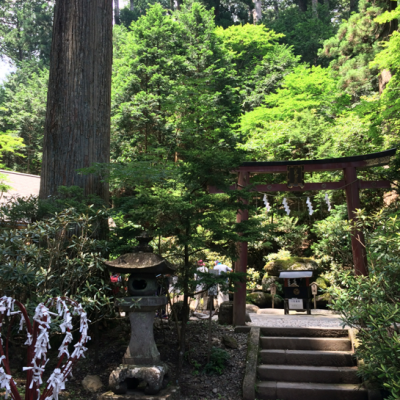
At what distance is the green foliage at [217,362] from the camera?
18.4 ft

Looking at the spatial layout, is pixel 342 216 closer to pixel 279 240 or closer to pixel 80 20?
pixel 279 240

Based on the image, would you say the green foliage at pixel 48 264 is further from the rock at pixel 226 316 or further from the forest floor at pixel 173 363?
the rock at pixel 226 316

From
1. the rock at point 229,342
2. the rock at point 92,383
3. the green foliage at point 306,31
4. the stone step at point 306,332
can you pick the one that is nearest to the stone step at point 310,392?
the rock at point 229,342

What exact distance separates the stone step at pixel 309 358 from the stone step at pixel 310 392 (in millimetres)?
598

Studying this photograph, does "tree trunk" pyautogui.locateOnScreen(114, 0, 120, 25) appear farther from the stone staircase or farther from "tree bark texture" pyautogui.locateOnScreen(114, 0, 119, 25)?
the stone staircase

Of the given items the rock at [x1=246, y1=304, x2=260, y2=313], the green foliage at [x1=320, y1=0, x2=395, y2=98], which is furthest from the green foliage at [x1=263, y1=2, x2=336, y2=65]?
the rock at [x1=246, y1=304, x2=260, y2=313]

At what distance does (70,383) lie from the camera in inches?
193

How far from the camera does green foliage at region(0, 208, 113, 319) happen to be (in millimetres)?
4157

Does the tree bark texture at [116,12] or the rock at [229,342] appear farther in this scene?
the tree bark texture at [116,12]

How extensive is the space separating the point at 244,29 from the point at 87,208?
20101 mm

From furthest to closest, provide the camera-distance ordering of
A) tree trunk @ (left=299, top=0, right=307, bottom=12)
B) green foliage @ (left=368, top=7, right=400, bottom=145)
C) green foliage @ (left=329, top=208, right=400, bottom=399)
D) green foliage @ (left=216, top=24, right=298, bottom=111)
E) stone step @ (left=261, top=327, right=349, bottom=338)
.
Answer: tree trunk @ (left=299, top=0, right=307, bottom=12)
green foliage @ (left=216, top=24, right=298, bottom=111)
green foliage @ (left=368, top=7, right=400, bottom=145)
stone step @ (left=261, top=327, right=349, bottom=338)
green foliage @ (left=329, top=208, right=400, bottom=399)

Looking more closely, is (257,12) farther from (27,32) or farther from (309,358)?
(309,358)

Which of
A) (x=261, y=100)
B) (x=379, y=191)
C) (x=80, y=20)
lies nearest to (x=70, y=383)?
(x=80, y=20)

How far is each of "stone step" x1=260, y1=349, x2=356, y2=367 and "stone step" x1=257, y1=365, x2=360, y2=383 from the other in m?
0.21
